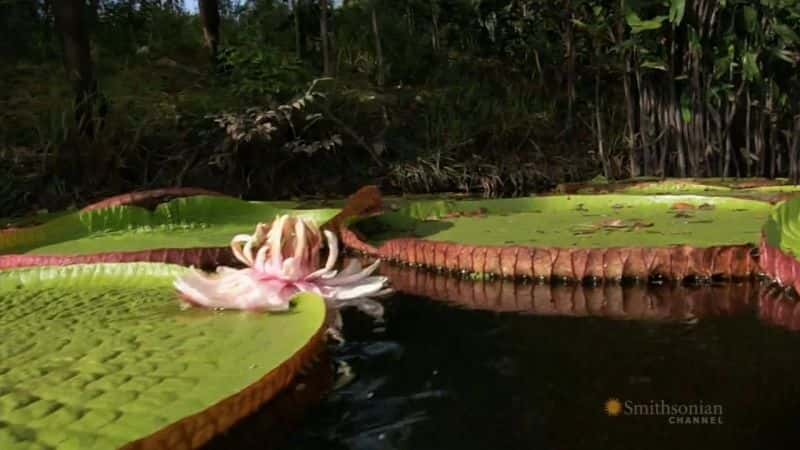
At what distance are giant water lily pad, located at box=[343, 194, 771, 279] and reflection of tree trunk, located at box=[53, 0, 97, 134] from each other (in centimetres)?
342

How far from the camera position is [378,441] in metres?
1.50

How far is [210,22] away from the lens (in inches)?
411

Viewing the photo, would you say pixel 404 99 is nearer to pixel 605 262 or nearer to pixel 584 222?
pixel 584 222

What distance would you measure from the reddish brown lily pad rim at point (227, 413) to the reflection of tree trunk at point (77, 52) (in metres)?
5.58

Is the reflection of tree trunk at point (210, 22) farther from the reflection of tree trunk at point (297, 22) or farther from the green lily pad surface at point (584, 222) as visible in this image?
the green lily pad surface at point (584, 222)

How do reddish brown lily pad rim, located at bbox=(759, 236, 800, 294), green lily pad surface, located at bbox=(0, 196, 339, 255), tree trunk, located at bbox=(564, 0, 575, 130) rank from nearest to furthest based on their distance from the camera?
reddish brown lily pad rim, located at bbox=(759, 236, 800, 294), green lily pad surface, located at bbox=(0, 196, 339, 255), tree trunk, located at bbox=(564, 0, 575, 130)

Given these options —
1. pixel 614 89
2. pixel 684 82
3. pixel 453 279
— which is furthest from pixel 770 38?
pixel 453 279

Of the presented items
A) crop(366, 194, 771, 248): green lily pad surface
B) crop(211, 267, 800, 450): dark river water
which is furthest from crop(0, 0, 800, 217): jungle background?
crop(211, 267, 800, 450): dark river water

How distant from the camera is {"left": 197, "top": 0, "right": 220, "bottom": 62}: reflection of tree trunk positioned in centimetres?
1030

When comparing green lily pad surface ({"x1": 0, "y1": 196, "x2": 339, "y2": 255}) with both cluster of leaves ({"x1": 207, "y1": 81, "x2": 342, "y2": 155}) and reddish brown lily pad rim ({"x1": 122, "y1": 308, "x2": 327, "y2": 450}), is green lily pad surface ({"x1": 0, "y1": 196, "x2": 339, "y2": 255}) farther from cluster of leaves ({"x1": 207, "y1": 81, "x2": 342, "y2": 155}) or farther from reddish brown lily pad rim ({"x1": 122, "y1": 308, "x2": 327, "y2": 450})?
cluster of leaves ({"x1": 207, "y1": 81, "x2": 342, "y2": 155})

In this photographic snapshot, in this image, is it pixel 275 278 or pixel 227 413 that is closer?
pixel 227 413

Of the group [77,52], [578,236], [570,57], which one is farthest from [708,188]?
[77,52]

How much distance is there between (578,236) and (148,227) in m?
2.16

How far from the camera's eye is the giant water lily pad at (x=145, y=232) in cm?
321
